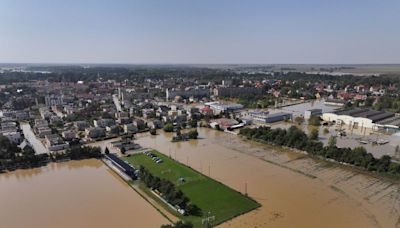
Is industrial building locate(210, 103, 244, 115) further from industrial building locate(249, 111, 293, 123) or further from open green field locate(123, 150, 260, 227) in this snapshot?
open green field locate(123, 150, 260, 227)

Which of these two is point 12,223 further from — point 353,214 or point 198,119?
point 198,119

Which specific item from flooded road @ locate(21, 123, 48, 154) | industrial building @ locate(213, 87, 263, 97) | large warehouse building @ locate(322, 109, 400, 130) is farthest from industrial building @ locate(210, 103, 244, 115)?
flooded road @ locate(21, 123, 48, 154)

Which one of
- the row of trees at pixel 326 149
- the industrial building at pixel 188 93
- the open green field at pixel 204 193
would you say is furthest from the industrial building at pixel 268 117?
the industrial building at pixel 188 93

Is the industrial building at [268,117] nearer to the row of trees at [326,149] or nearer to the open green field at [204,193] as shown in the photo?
the row of trees at [326,149]

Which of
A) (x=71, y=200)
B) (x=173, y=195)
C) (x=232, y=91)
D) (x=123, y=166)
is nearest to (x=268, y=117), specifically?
(x=123, y=166)

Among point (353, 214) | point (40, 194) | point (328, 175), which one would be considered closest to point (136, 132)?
point (40, 194)
